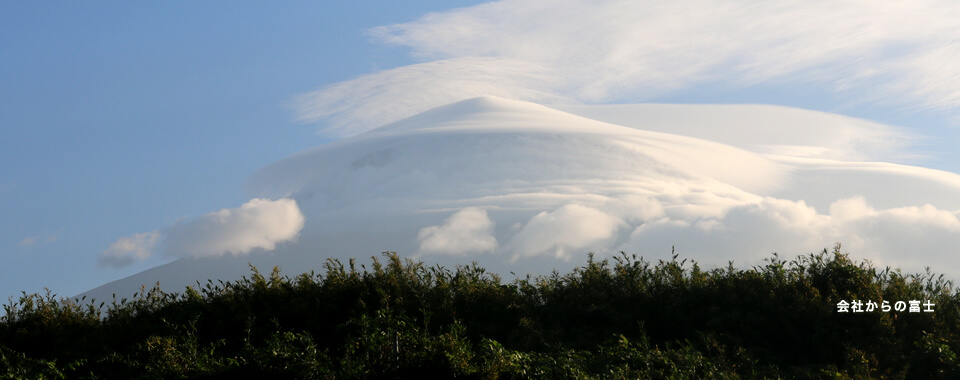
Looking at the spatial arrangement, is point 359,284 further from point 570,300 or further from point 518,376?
point 518,376

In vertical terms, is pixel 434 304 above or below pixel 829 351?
above

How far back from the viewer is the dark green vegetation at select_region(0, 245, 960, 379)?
10.4 meters

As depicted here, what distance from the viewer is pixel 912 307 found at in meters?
12.0

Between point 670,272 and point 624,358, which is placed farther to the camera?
point 670,272

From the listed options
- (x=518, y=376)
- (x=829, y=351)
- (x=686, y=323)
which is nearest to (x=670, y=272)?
(x=686, y=323)

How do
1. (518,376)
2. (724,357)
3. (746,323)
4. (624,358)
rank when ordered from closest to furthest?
(518,376) < (624,358) < (724,357) < (746,323)

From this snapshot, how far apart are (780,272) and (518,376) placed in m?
6.37

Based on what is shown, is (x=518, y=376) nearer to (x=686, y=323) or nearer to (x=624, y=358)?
(x=624, y=358)

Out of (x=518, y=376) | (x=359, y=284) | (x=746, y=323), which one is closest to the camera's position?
(x=518, y=376)

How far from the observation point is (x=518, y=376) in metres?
9.12

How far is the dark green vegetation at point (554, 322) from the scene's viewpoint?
10406mm

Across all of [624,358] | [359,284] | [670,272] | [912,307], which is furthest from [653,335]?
[359,284]

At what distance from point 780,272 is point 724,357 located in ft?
8.96

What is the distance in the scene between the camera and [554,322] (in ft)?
40.2
